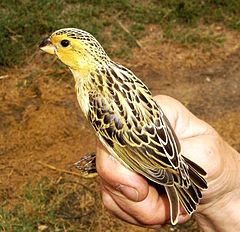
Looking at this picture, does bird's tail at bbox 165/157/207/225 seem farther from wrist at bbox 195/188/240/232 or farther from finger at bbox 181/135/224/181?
wrist at bbox 195/188/240/232

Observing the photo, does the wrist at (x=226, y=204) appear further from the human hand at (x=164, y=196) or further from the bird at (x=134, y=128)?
the bird at (x=134, y=128)

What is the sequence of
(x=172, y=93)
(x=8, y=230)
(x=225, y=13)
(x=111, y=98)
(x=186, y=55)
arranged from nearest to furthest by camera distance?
1. (x=111, y=98)
2. (x=8, y=230)
3. (x=172, y=93)
4. (x=186, y=55)
5. (x=225, y=13)

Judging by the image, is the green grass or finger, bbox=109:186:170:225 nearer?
finger, bbox=109:186:170:225

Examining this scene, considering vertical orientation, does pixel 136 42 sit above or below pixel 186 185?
below

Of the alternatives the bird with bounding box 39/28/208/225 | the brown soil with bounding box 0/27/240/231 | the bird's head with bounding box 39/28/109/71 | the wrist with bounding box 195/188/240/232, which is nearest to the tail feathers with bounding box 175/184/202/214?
the bird with bounding box 39/28/208/225

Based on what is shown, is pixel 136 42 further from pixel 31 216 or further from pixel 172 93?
pixel 31 216

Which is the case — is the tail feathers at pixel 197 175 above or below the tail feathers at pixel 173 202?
above

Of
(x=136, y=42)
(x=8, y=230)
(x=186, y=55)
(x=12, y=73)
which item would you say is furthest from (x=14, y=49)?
(x=8, y=230)

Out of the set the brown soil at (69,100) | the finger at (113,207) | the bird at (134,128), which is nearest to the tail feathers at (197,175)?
the bird at (134,128)
